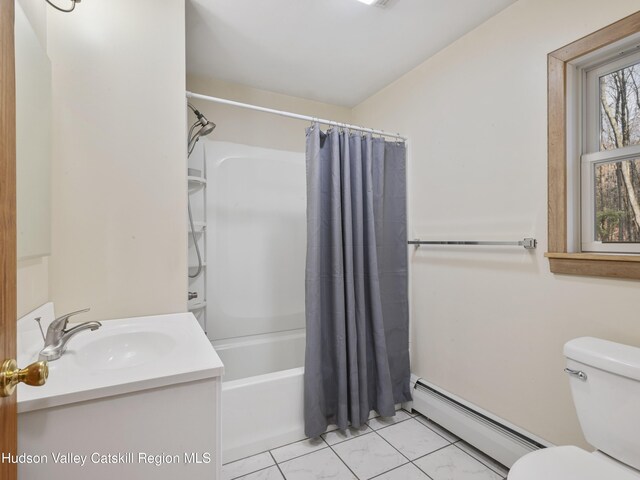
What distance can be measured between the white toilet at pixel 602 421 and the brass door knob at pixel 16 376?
1.30 metres

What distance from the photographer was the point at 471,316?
183 centimetres

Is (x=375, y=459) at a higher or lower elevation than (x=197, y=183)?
lower

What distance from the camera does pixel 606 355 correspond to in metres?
1.13

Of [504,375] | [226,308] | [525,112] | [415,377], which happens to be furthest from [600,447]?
[226,308]

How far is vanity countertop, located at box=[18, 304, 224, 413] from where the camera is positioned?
807 mm

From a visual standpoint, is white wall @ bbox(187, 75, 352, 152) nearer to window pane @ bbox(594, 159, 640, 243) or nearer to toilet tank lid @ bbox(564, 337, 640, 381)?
window pane @ bbox(594, 159, 640, 243)

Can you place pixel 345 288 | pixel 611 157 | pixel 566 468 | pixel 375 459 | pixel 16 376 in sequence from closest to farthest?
1. pixel 16 376
2. pixel 566 468
3. pixel 611 157
4. pixel 375 459
5. pixel 345 288

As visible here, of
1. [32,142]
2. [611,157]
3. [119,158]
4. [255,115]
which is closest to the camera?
[32,142]

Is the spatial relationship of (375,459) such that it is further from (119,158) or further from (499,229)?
(119,158)

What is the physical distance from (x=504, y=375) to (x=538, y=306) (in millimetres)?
416

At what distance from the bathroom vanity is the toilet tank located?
4.22 ft

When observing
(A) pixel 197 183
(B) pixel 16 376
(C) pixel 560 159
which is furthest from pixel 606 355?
(A) pixel 197 183

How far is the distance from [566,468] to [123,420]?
1.33m

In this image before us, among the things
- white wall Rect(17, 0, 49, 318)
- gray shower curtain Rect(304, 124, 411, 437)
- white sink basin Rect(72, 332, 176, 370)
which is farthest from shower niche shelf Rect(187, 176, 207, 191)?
white sink basin Rect(72, 332, 176, 370)
